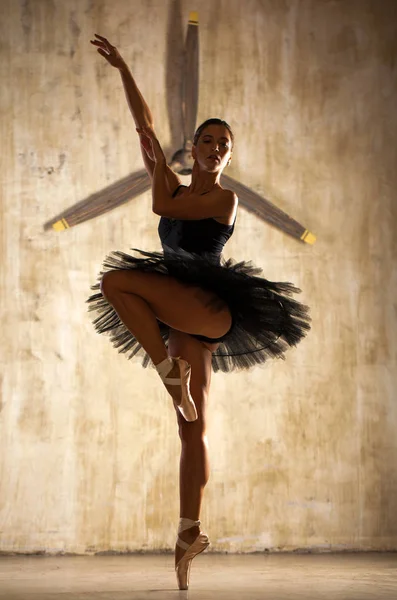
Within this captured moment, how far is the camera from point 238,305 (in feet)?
10.4

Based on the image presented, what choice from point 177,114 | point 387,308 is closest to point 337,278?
point 387,308

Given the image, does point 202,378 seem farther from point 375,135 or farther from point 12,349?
point 375,135

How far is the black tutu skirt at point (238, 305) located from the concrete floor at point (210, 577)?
919 mm

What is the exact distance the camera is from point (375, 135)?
5160 millimetres

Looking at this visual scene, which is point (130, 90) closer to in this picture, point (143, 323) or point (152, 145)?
point (152, 145)

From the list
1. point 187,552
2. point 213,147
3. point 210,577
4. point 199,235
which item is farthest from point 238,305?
point 210,577

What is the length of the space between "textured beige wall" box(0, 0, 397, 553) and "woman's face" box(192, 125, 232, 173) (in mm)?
1654

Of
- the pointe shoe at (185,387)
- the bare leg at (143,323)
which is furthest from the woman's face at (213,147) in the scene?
the pointe shoe at (185,387)

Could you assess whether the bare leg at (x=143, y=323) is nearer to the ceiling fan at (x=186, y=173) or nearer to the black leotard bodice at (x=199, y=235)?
the black leotard bodice at (x=199, y=235)

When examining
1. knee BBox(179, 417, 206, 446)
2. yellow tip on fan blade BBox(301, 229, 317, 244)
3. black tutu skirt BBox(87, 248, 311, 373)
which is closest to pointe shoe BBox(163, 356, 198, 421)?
knee BBox(179, 417, 206, 446)

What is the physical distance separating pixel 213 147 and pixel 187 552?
1610mm

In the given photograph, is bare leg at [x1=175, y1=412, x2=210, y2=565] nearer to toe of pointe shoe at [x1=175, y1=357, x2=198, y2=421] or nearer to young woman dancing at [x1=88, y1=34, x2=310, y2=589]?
young woman dancing at [x1=88, y1=34, x2=310, y2=589]

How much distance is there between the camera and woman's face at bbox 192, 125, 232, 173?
3.31 m

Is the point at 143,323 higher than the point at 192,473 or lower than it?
higher
